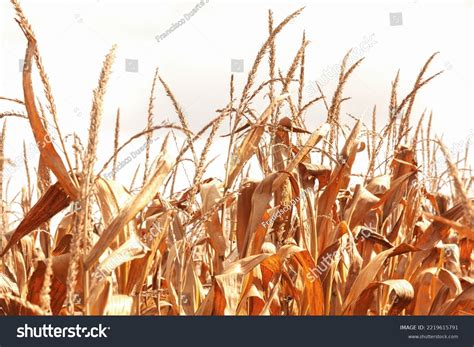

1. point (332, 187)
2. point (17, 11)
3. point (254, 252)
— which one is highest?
point (17, 11)

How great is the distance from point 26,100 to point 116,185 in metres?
0.38

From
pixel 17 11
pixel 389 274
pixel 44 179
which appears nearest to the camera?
pixel 17 11

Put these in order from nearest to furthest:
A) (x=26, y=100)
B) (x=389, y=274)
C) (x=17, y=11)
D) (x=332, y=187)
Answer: (x=17, y=11)
(x=26, y=100)
(x=332, y=187)
(x=389, y=274)

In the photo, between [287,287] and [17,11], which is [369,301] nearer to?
[287,287]

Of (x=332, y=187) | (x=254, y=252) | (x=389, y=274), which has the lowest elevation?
(x=389, y=274)

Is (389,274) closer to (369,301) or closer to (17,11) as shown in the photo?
(369,301)

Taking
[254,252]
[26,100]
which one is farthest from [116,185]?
[254,252]

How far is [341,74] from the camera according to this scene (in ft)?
9.37

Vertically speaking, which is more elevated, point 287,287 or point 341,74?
point 341,74

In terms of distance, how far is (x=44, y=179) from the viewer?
2.57m
